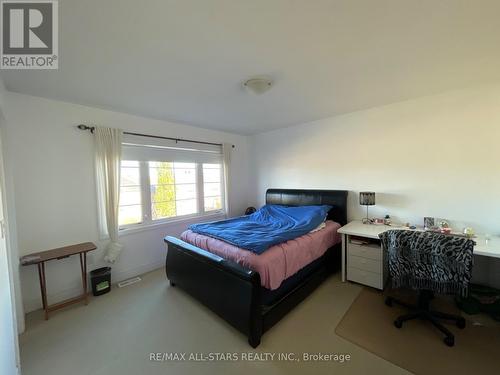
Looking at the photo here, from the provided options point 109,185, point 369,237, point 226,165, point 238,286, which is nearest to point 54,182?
point 109,185

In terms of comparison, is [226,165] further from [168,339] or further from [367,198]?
[168,339]

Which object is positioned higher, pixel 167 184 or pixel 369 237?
pixel 167 184

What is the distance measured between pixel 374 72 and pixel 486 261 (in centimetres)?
256

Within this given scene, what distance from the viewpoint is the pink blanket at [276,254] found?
6.22ft

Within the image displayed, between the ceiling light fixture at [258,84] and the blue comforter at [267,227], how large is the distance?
157 centimetres

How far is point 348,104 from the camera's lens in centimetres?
291

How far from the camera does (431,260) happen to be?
5.72 ft

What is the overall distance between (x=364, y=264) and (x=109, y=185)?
140 inches

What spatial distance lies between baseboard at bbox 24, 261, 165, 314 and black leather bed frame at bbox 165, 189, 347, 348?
73cm

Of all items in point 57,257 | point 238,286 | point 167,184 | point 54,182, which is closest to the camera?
point 238,286

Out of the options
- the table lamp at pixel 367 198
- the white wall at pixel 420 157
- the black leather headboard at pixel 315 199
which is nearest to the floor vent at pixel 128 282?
the black leather headboard at pixel 315 199

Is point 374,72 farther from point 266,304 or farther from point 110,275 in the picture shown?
point 110,275

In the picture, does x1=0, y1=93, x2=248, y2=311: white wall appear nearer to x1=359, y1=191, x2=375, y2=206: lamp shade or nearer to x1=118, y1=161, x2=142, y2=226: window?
x1=118, y1=161, x2=142, y2=226: window

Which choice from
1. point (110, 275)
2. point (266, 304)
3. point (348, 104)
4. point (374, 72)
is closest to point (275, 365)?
point (266, 304)
